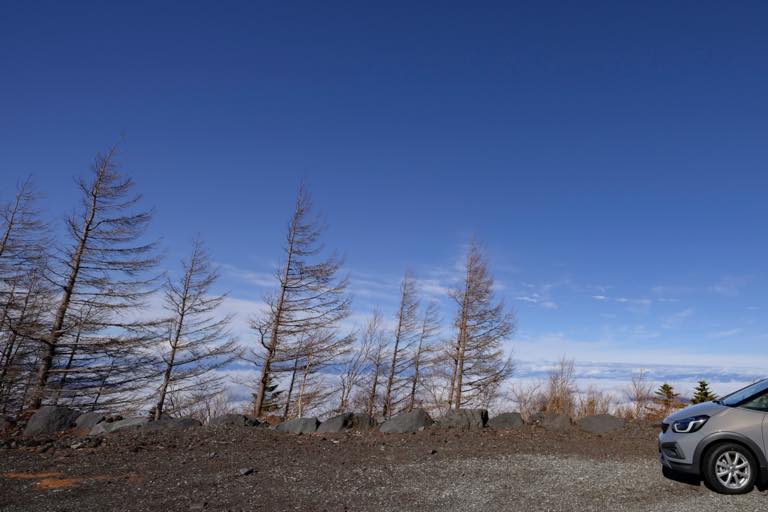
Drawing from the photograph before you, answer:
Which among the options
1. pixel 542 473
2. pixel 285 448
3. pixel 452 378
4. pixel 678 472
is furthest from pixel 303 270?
pixel 678 472

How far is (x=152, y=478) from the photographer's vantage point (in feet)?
21.2

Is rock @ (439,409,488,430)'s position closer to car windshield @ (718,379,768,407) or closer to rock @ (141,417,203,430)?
car windshield @ (718,379,768,407)

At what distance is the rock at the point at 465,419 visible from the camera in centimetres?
1059

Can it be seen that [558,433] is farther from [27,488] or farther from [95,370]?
[95,370]

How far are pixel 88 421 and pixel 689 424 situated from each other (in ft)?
40.6

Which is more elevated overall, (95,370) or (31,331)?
(31,331)

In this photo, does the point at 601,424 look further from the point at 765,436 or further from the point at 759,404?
the point at 765,436

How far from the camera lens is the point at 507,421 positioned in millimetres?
10812

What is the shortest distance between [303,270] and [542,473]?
13.4 metres

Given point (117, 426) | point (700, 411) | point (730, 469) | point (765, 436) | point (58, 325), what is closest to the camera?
point (765, 436)

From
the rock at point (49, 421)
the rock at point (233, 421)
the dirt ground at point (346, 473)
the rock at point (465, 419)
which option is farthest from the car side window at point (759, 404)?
the rock at point (49, 421)

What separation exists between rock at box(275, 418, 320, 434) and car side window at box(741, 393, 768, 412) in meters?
8.28

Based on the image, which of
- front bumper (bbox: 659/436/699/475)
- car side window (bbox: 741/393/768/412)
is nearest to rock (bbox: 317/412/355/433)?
front bumper (bbox: 659/436/699/475)

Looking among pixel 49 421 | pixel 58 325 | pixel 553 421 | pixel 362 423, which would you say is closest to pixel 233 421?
pixel 362 423
